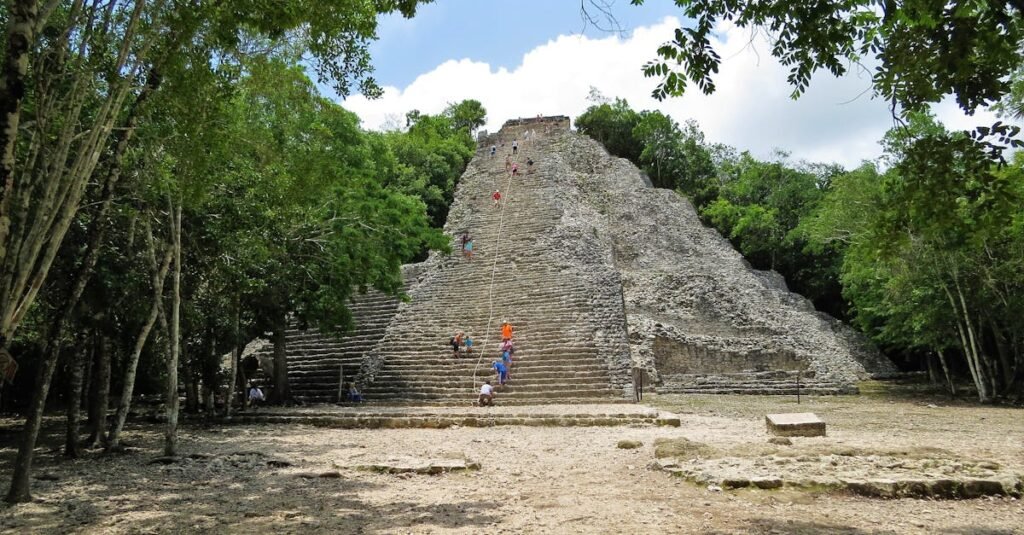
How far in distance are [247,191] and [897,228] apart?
29.2 feet

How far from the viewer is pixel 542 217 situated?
25469 millimetres

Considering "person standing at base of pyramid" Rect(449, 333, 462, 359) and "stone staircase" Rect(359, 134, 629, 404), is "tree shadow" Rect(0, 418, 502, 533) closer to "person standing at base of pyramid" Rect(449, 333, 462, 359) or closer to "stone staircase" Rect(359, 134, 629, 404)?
"stone staircase" Rect(359, 134, 629, 404)

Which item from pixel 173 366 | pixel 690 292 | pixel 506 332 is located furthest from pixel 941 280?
pixel 173 366

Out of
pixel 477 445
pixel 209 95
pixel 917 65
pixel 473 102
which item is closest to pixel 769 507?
pixel 917 65

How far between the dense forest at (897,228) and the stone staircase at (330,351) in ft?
41.1

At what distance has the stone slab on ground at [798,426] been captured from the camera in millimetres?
8734

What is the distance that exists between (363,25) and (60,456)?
7.19m

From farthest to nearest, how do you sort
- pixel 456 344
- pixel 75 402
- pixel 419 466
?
pixel 456 344
pixel 75 402
pixel 419 466

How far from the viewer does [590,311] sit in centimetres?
1745

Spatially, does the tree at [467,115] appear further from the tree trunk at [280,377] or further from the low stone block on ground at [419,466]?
the low stone block on ground at [419,466]

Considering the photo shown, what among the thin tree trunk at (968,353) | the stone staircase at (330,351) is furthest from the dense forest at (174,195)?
the thin tree trunk at (968,353)

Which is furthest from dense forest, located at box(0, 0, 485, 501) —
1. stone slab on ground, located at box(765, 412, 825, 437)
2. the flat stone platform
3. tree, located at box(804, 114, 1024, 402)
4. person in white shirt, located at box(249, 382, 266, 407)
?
tree, located at box(804, 114, 1024, 402)

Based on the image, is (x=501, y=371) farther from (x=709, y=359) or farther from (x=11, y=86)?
(x=11, y=86)

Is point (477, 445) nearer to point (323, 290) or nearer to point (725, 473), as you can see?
point (725, 473)
